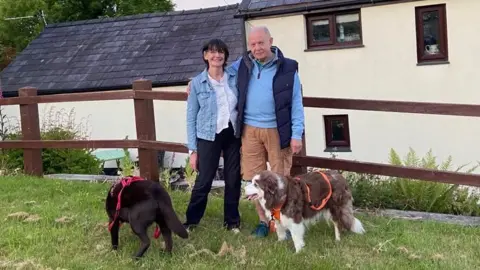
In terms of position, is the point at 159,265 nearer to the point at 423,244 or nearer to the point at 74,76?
the point at 423,244

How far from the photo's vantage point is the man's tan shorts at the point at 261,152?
5074mm

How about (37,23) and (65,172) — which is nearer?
(65,172)

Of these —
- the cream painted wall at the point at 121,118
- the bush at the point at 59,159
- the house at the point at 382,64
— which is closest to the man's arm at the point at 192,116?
the bush at the point at 59,159

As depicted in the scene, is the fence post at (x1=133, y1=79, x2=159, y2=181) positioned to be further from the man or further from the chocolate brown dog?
the chocolate brown dog

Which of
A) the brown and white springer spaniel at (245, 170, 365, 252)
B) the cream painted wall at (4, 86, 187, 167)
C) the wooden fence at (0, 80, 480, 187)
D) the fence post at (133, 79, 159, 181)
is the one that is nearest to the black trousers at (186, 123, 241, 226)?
the brown and white springer spaniel at (245, 170, 365, 252)

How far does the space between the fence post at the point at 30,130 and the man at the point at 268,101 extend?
434 centimetres

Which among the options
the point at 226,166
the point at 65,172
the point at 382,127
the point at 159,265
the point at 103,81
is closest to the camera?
the point at 159,265

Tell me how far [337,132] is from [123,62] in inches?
332

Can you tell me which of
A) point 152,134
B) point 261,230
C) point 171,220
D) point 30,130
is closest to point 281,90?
point 261,230

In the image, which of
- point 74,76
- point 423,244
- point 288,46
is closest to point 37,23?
point 74,76

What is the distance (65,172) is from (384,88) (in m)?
8.59

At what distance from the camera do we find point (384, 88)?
14.4 m

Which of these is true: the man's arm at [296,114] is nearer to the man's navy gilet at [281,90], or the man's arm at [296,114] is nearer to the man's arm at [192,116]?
the man's navy gilet at [281,90]

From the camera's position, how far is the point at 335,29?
48.0ft
